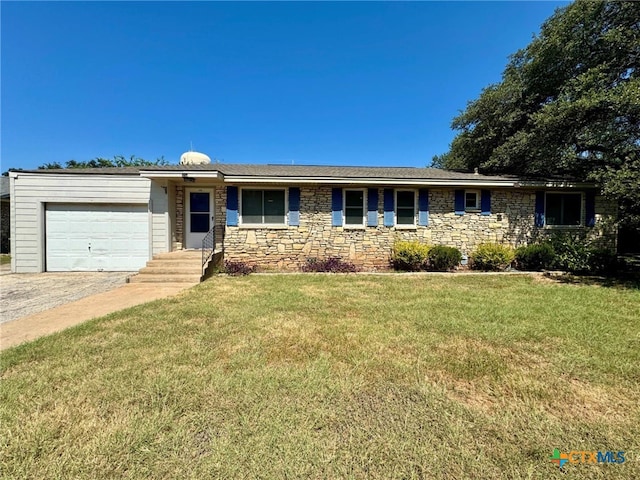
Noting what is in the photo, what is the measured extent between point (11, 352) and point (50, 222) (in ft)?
26.0

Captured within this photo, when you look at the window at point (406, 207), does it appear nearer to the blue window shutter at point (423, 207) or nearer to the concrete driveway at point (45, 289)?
the blue window shutter at point (423, 207)

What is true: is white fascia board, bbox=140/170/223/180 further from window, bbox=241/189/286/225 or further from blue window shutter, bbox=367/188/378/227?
blue window shutter, bbox=367/188/378/227

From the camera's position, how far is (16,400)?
233 centimetres

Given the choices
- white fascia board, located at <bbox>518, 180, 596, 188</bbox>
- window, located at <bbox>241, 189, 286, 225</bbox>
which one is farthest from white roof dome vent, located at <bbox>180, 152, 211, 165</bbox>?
white fascia board, located at <bbox>518, 180, 596, 188</bbox>

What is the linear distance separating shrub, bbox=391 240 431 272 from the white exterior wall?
24.5ft

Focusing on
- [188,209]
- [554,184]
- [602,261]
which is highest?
[554,184]

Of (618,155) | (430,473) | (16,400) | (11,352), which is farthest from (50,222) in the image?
(618,155)

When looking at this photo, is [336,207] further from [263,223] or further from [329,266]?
[263,223]

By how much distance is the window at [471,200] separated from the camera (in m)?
9.59

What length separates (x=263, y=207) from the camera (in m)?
9.37

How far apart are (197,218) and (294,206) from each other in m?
3.39

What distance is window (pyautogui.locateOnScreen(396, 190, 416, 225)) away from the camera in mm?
9547

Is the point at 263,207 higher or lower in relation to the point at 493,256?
higher

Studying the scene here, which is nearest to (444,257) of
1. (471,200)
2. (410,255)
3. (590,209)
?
(410,255)
